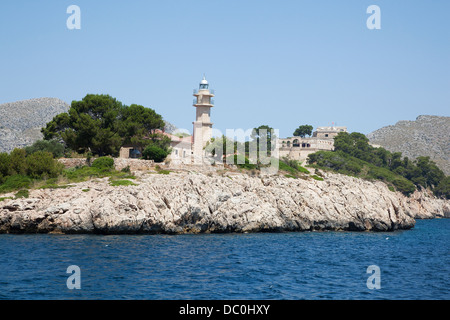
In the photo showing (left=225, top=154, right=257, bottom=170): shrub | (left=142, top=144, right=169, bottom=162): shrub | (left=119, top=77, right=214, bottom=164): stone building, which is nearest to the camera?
(left=142, top=144, right=169, bottom=162): shrub

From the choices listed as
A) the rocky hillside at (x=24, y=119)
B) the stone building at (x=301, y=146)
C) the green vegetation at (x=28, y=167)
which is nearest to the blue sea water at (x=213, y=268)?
the green vegetation at (x=28, y=167)

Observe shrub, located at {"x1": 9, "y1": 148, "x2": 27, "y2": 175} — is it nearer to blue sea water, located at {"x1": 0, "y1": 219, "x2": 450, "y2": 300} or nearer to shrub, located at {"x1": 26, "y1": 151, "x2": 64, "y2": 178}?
shrub, located at {"x1": 26, "y1": 151, "x2": 64, "y2": 178}

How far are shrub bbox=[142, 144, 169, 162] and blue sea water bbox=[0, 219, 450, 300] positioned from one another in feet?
63.7

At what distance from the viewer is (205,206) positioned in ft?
160

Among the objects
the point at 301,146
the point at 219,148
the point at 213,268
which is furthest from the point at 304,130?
the point at 213,268

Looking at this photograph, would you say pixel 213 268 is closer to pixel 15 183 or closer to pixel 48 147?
pixel 15 183

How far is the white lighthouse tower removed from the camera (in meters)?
73.6

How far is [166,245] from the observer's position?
38438 mm

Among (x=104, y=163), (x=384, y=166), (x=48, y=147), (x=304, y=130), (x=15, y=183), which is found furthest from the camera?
(x=304, y=130)

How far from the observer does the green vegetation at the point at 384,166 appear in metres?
105

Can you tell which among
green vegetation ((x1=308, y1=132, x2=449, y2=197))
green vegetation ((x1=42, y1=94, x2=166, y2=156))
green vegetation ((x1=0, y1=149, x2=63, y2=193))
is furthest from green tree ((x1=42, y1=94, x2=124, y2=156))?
green vegetation ((x1=308, y1=132, x2=449, y2=197))

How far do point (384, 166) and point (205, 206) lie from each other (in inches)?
3277
